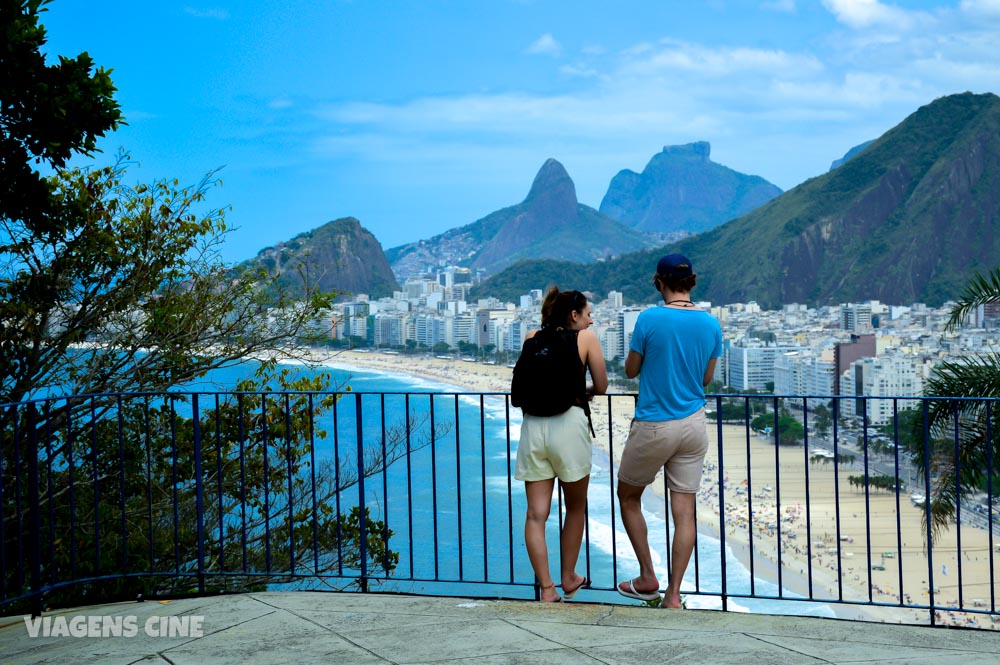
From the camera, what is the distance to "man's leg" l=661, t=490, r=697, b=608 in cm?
440

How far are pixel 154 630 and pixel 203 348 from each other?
4864 millimetres

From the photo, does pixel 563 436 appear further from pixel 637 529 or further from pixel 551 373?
pixel 637 529

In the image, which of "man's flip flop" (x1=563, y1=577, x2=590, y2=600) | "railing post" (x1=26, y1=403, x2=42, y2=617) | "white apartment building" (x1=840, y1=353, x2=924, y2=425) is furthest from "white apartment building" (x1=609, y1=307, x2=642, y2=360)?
"railing post" (x1=26, y1=403, x2=42, y2=617)

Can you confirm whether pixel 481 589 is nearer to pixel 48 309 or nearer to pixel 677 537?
pixel 48 309

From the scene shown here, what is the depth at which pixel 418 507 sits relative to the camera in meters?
40.3

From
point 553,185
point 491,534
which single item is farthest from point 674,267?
point 553,185

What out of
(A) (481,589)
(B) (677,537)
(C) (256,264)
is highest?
(C) (256,264)

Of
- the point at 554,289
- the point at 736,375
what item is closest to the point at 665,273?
the point at 554,289

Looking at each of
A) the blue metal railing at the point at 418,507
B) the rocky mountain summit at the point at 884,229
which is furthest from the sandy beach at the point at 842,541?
the rocky mountain summit at the point at 884,229

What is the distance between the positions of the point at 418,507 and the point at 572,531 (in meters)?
36.6

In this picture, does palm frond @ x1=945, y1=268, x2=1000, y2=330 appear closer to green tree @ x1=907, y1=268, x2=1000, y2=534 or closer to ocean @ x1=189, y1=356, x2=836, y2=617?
green tree @ x1=907, y1=268, x2=1000, y2=534

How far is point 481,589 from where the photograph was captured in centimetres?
3031

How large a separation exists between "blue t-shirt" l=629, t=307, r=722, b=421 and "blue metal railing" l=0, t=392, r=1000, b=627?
0.31 metres

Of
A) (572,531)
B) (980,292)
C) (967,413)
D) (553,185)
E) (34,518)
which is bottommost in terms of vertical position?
(967,413)
